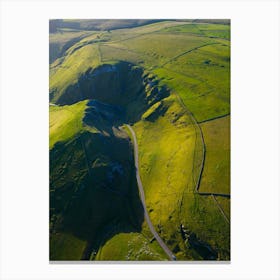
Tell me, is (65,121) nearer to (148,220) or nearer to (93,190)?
(93,190)

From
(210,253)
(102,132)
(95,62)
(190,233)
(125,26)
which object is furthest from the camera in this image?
(95,62)

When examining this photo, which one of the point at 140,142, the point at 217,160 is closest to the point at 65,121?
the point at 140,142

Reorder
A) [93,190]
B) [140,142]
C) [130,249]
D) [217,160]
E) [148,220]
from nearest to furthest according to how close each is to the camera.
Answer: [130,249]
[217,160]
[148,220]
[93,190]
[140,142]

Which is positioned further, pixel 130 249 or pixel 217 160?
pixel 217 160

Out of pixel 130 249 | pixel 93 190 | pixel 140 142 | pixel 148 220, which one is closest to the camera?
pixel 130 249

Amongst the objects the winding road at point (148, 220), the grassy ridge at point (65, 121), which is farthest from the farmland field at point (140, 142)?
the grassy ridge at point (65, 121)

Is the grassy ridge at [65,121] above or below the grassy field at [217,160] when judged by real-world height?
above

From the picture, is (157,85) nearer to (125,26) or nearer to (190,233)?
(125,26)

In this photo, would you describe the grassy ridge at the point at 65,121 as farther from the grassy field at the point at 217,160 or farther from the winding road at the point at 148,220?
the grassy field at the point at 217,160

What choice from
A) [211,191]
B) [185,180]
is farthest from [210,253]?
[185,180]
